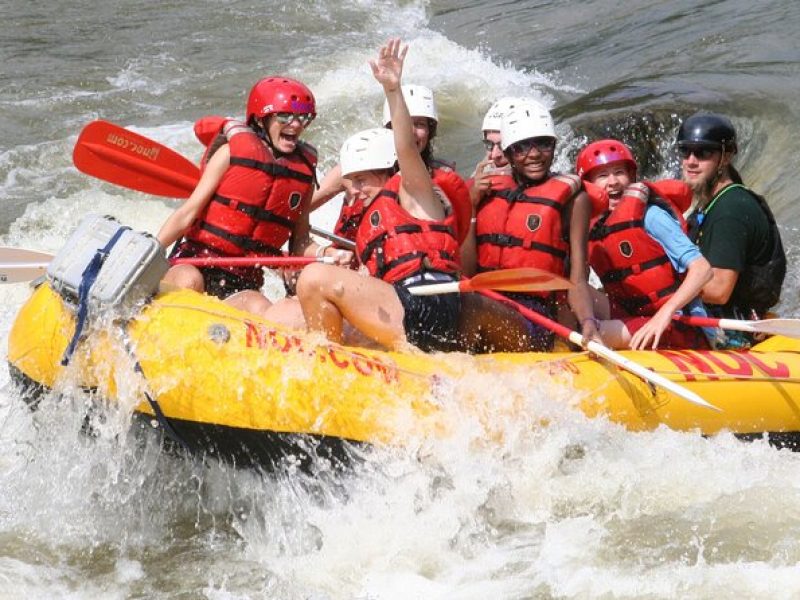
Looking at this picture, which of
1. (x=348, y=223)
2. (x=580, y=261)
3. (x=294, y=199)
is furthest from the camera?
(x=348, y=223)

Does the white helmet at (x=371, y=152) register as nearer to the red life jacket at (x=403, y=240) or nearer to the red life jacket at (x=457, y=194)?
the red life jacket at (x=403, y=240)

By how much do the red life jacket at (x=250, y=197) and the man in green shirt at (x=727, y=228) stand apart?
1.86 meters

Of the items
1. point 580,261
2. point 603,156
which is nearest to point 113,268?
point 580,261

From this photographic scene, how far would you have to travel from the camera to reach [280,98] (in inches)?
226

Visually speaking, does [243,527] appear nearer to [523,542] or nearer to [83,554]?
[83,554]

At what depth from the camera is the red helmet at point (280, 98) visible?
5734mm

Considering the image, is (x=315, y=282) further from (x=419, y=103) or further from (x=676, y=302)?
(x=676, y=302)

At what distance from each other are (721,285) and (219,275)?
7.68ft

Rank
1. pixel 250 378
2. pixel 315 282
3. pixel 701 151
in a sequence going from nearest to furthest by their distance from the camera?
pixel 250 378 → pixel 315 282 → pixel 701 151

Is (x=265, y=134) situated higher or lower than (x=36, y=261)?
higher

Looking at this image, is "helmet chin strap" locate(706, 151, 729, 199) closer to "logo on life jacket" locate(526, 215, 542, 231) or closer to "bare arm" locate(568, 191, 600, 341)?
"bare arm" locate(568, 191, 600, 341)

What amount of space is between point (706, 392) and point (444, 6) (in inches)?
473

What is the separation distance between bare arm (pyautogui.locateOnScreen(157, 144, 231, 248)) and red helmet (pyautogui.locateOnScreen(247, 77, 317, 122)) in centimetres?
26

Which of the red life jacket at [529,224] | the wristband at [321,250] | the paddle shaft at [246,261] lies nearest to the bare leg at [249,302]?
the paddle shaft at [246,261]
